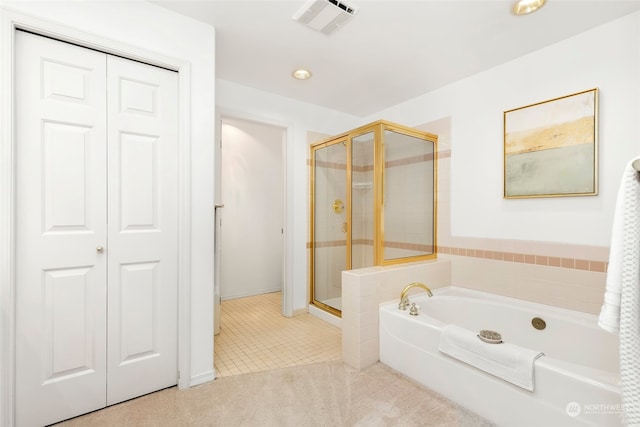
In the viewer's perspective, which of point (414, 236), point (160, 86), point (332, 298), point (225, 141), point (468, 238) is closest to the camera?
point (160, 86)

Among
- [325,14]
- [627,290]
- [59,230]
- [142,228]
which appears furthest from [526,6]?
[59,230]

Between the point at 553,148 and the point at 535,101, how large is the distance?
403 mm

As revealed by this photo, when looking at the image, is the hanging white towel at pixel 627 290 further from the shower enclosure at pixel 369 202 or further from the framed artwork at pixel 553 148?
the shower enclosure at pixel 369 202

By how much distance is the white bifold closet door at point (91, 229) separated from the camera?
4.82ft

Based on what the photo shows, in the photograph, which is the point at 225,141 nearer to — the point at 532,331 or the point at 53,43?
the point at 53,43

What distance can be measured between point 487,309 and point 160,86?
2800 mm

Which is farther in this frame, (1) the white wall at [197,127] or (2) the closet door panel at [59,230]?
(1) the white wall at [197,127]

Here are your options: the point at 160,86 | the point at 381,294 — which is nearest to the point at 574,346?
the point at 381,294

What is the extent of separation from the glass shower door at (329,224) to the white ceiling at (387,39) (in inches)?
28.8

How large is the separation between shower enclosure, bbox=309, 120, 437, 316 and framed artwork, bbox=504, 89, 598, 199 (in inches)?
28.5

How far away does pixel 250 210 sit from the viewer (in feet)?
13.7

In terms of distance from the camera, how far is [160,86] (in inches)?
71.1

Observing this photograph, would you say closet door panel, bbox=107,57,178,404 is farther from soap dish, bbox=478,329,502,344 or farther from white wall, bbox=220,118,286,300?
white wall, bbox=220,118,286,300

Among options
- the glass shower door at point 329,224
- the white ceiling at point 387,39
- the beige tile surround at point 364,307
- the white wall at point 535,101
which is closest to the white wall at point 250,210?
the glass shower door at point 329,224
